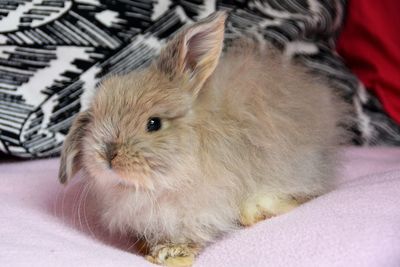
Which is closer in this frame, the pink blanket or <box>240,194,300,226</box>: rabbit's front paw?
the pink blanket

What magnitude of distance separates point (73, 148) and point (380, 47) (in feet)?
3.16

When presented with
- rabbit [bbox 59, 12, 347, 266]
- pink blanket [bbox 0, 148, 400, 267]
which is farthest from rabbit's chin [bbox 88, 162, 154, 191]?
pink blanket [bbox 0, 148, 400, 267]

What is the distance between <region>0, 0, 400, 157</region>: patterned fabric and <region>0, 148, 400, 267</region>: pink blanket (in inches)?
10.4

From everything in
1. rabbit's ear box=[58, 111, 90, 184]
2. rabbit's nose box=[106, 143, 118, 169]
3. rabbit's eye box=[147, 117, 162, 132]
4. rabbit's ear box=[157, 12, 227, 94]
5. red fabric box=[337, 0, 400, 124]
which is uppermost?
rabbit's ear box=[157, 12, 227, 94]

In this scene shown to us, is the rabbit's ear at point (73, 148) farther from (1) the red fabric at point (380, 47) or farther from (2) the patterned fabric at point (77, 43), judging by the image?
(1) the red fabric at point (380, 47)

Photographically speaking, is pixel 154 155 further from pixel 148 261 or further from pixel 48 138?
pixel 48 138

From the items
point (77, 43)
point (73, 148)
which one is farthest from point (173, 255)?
point (77, 43)

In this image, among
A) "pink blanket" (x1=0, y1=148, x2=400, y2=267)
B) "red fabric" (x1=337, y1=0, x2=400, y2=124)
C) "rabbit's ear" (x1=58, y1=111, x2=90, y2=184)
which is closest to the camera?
"pink blanket" (x1=0, y1=148, x2=400, y2=267)

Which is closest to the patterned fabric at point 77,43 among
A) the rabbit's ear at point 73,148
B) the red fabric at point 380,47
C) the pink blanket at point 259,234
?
the red fabric at point 380,47

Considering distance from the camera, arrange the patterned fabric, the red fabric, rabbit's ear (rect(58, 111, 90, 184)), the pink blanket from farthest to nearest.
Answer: the red fabric < the patterned fabric < rabbit's ear (rect(58, 111, 90, 184)) < the pink blanket

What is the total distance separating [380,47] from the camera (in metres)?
1.65

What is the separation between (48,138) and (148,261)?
63 cm

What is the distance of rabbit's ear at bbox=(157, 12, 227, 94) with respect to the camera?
3.41ft

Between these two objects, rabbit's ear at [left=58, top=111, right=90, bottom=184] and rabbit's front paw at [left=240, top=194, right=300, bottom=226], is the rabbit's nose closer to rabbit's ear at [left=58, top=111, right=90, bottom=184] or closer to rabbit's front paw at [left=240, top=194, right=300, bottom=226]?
rabbit's ear at [left=58, top=111, right=90, bottom=184]
